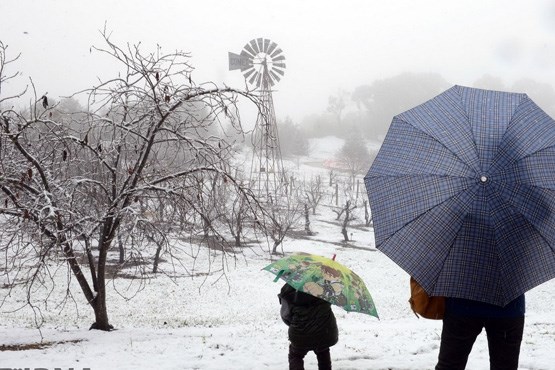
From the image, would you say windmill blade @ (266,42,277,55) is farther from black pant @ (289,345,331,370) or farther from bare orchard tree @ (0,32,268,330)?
black pant @ (289,345,331,370)

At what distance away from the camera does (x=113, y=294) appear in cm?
1648

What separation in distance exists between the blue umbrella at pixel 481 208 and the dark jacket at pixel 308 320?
1.46 meters

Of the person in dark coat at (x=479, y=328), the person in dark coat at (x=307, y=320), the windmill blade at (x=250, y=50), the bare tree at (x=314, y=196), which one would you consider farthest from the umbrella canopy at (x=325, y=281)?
the bare tree at (x=314, y=196)

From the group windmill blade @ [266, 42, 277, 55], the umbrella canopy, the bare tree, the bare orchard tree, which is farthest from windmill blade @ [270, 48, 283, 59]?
the umbrella canopy

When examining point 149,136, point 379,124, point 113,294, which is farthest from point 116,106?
point 379,124

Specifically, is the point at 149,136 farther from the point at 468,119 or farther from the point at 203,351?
the point at 468,119

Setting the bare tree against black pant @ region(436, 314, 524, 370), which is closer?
black pant @ region(436, 314, 524, 370)

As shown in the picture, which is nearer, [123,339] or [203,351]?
[203,351]

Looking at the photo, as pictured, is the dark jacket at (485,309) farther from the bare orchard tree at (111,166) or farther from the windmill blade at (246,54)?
the windmill blade at (246,54)

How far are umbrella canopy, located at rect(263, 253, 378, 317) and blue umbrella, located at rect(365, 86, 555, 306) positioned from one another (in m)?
1.12

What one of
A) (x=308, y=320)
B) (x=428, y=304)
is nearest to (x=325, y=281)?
(x=308, y=320)

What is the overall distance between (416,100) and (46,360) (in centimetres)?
10571

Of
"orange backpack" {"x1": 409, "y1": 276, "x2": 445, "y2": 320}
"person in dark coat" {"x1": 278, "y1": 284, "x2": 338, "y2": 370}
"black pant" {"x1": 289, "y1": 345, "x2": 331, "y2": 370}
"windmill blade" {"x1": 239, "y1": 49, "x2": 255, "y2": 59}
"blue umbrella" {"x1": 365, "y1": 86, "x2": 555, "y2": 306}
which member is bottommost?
"black pant" {"x1": 289, "y1": 345, "x2": 331, "y2": 370}

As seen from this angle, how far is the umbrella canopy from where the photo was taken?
11.9ft
